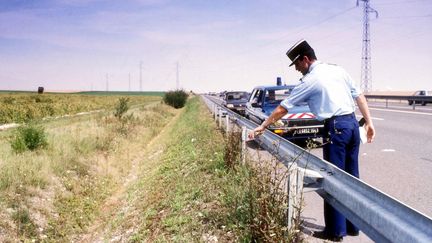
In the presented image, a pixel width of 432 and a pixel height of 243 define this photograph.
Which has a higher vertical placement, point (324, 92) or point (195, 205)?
point (324, 92)

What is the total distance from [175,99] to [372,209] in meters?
51.1

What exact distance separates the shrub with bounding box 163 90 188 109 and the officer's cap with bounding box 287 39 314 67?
49.0 meters

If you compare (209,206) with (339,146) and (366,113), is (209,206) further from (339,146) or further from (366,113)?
(366,113)

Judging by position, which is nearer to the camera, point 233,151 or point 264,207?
point 264,207

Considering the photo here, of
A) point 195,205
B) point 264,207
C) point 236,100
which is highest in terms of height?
point 236,100

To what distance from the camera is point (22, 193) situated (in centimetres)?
792

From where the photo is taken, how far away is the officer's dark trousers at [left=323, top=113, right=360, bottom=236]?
3.95 m

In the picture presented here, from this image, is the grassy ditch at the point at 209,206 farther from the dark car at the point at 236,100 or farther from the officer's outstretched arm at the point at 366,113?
the dark car at the point at 236,100

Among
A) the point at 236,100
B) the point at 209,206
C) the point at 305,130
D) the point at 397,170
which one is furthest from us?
the point at 236,100

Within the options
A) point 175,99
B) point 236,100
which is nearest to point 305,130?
point 236,100

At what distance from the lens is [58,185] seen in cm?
929

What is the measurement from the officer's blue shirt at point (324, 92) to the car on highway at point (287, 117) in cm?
488

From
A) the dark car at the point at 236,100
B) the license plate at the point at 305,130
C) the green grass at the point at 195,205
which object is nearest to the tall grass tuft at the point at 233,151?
the green grass at the point at 195,205

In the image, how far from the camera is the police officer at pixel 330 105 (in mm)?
3852
